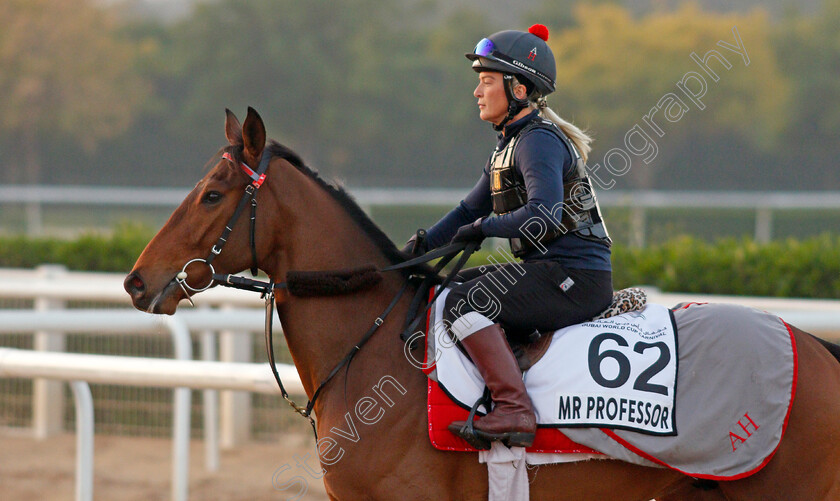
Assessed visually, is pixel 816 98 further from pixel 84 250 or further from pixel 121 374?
pixel 121 374

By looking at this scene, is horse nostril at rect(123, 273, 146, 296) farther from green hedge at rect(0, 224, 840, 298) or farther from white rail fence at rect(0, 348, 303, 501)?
green hedge at rect(0, 224, 840, 298)

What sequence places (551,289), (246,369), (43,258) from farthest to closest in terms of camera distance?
(43,258), (246,369), (551,289)

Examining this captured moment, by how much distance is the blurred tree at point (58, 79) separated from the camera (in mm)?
35281

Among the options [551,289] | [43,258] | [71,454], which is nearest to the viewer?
[551,289]

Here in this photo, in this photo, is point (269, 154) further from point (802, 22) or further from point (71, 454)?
point (802, 22)

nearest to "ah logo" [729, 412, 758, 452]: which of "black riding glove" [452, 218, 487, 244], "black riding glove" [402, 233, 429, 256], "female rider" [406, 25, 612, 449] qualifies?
"female rider" [406, 25, 612, 449]

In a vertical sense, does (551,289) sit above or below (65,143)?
above

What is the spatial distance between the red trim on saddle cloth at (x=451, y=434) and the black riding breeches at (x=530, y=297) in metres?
0.22

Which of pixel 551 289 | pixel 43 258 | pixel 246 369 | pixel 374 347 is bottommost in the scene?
pixel 43 258

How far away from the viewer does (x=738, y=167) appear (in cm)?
4156

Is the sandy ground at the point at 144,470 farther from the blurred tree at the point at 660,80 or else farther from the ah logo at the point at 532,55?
the blurred tree at the point at 660,80

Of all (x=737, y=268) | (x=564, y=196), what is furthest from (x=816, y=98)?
(x=564, y=196)

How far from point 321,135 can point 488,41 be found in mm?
37348


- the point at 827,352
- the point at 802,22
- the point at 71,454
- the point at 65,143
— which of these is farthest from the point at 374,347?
the point at 802,22
